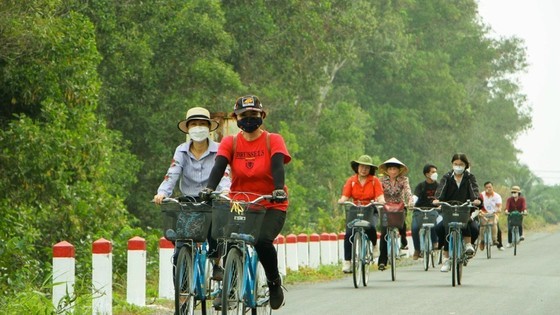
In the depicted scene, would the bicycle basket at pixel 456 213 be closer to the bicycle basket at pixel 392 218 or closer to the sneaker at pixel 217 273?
the bicycle basket at pixel 392 218

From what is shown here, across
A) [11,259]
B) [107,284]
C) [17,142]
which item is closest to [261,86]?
[17,142]

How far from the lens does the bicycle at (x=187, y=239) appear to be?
10.9 m

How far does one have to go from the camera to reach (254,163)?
36.0 ft

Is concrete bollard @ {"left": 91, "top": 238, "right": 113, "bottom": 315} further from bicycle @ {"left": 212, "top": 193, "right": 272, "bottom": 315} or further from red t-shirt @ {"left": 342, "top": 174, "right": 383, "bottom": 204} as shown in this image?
red t-shirt @ {"left": 342, "top": 174, "right": 383, "bottom": 204}

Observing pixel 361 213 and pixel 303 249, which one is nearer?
pixel 361 213

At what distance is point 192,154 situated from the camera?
12156 millimetres

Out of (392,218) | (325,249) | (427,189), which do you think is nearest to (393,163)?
(392,218)

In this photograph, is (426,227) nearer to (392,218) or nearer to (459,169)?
(392,218)

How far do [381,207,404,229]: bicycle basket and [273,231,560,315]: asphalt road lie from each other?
0.91 metres

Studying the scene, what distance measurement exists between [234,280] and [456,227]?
9349mm

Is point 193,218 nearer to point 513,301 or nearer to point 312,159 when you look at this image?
point 513,301

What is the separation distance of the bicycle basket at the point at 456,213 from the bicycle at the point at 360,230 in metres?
0.99

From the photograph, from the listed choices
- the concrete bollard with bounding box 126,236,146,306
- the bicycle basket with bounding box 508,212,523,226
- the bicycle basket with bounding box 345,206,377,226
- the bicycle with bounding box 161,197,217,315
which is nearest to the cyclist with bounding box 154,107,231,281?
the bicycle with bounding box 161,197,217,315

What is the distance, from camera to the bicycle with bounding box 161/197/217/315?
35.7 ft
